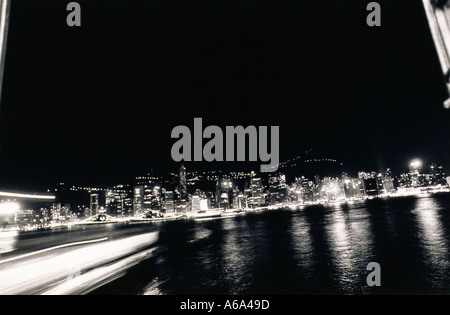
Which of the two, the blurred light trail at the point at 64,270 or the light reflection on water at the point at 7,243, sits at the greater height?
the blurred light trail at the point at 64,270

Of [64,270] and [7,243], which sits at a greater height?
[64,270]

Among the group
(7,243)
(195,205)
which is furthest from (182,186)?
(7,243)

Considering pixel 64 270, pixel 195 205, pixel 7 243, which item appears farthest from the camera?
pixel 195 205

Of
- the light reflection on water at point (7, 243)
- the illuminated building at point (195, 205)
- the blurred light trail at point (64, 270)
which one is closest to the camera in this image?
the blurred light trail at point (64, 270)

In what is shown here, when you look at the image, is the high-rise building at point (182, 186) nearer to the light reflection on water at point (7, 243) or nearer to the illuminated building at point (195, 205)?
the illuminated building at point (195, 205)

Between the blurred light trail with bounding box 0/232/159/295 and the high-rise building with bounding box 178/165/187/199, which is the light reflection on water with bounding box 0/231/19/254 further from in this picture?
the high-rise building with bounding box 178/165/187/199

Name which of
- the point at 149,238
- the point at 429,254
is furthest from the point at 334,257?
the point at 149,238

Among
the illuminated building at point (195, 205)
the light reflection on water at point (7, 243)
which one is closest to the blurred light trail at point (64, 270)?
the light reflection on water at point (7, 243)

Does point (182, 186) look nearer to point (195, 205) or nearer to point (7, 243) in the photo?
point (195, 205)

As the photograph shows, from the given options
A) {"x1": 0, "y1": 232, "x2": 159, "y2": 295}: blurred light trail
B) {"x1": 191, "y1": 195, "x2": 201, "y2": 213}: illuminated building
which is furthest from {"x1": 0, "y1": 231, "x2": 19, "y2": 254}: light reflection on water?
{"x1": 191, "y1": 195, "x2": 201, "y2": 213}: illuminated building
